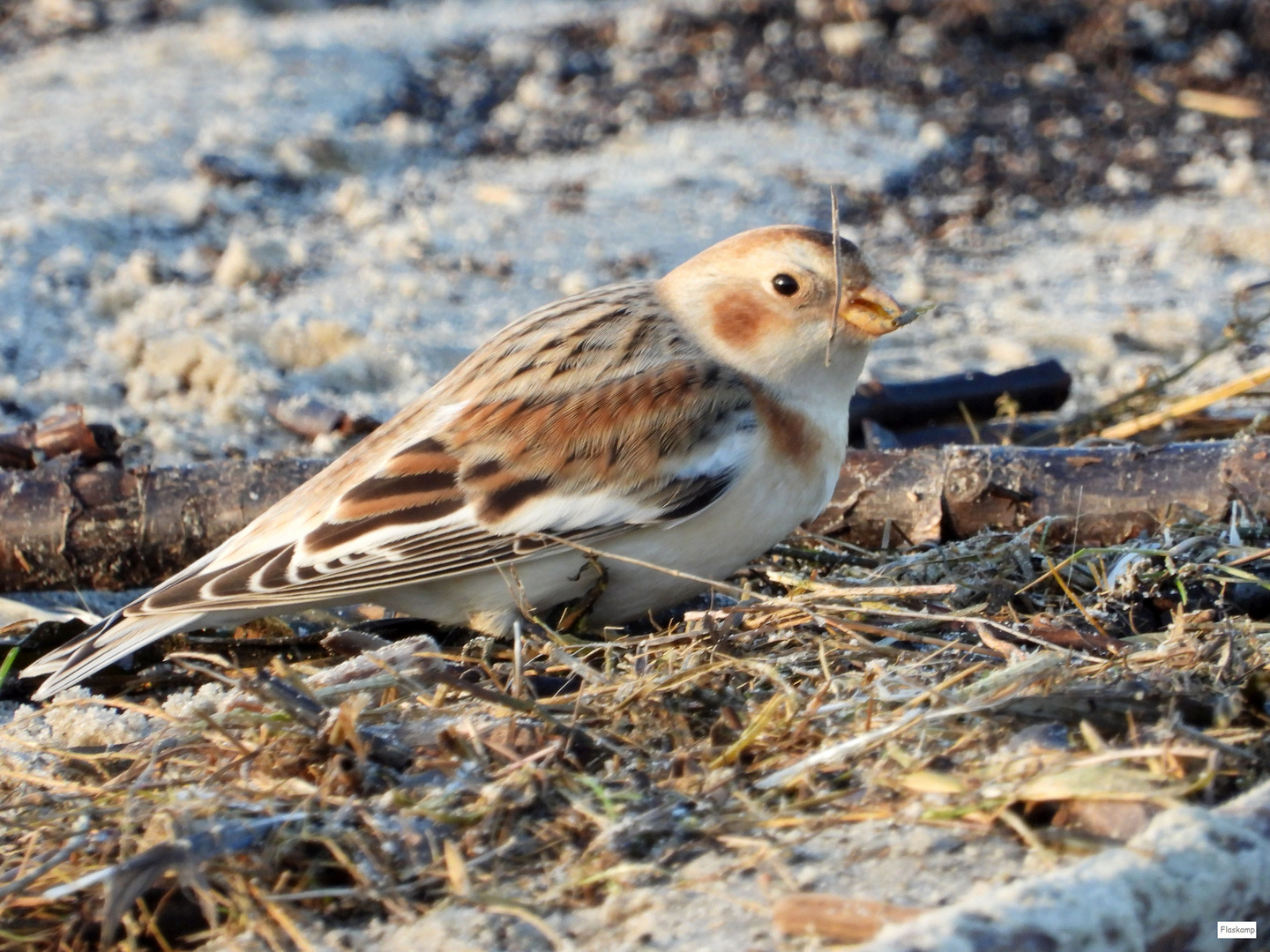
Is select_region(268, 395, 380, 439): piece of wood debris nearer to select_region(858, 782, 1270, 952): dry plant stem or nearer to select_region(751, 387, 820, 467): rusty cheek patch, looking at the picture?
select_region(751, 387, 820, 467): rusty cheek patch

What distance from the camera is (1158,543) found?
360 centimetres

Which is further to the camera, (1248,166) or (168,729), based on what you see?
(1248,166)

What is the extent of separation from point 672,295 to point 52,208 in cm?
366

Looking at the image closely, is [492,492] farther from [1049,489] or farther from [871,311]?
[1049,489]

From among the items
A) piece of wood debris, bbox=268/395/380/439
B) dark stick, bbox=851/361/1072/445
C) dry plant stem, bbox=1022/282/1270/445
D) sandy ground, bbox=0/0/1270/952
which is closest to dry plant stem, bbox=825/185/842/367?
dark stick, bbox=851/361/1072/445

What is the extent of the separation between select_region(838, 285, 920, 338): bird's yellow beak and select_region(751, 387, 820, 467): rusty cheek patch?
25 cm

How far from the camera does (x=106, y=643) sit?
11.0 feet

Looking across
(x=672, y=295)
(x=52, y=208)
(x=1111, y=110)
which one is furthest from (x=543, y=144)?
(x=672, y=295)

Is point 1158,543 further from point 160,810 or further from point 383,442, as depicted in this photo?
point 160,810

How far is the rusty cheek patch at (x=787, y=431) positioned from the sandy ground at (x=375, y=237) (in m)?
1.91

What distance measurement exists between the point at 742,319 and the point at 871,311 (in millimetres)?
293

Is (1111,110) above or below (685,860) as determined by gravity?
above

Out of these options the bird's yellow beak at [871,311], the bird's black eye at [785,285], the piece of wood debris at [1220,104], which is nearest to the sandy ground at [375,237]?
the piece of wood debris at [1220,104]

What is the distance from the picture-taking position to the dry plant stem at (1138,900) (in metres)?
1.91
